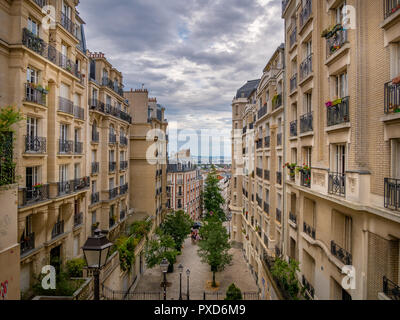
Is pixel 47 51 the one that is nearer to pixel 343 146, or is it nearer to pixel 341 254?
pixel 343 146

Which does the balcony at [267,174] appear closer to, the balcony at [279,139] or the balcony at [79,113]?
the balcony at [279,139]

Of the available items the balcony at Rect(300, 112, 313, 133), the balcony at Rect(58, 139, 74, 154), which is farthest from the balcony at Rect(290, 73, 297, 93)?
the balcony at Rect(58, 139, 74, 154)

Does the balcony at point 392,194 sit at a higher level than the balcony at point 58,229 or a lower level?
higher

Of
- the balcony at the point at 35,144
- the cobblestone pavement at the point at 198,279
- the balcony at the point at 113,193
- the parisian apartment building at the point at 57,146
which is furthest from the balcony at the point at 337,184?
the balcony at the point at 113,193

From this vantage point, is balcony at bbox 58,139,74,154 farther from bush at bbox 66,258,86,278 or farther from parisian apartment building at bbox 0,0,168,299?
bush at bbox 66,258,86,278

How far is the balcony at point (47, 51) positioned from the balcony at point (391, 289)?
1678 cm

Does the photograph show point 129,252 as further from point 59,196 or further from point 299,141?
point 299,141

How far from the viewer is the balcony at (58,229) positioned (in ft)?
48.6

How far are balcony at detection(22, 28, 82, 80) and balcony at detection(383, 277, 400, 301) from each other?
16779 millimetres

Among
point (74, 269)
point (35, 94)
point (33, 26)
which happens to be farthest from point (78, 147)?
point (74, 269)

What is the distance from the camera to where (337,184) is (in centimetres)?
861

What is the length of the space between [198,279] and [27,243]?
58.3ft

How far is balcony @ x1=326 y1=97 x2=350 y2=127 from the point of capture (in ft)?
27.3

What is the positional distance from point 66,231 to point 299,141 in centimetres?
1534
